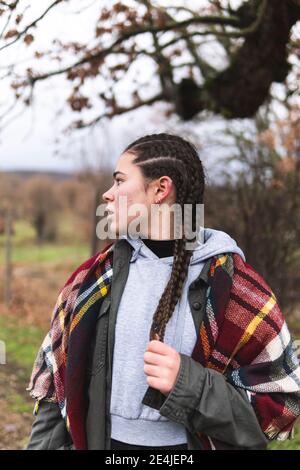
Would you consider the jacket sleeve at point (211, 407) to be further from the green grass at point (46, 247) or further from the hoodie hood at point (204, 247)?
the green grass at point (46, 247)

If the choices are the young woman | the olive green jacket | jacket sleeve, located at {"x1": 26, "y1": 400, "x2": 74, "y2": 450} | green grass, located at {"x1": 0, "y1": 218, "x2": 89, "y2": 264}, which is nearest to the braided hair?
the young woman

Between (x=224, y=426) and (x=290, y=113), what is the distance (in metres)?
7.26

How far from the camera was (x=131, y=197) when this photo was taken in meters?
1.57

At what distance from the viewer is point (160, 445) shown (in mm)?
1478

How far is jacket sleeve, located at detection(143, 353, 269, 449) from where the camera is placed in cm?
133

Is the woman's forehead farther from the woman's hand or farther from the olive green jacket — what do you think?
the woman's hand

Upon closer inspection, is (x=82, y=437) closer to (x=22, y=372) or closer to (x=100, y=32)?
(x=100, y=32)

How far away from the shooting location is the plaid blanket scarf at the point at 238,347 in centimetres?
145

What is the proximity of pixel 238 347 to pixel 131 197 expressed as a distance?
1.74ft

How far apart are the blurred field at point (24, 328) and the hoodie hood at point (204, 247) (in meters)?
2.88

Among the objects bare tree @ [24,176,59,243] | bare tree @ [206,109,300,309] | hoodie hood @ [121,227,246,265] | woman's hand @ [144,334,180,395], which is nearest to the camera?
woman's hand @ [144,334,180,395]

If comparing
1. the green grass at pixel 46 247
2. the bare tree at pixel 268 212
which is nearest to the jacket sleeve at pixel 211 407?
the bare tree at pixel 268 212

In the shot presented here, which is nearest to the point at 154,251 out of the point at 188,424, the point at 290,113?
the point at 188,424

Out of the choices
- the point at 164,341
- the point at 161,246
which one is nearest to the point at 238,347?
the point at 164,341
